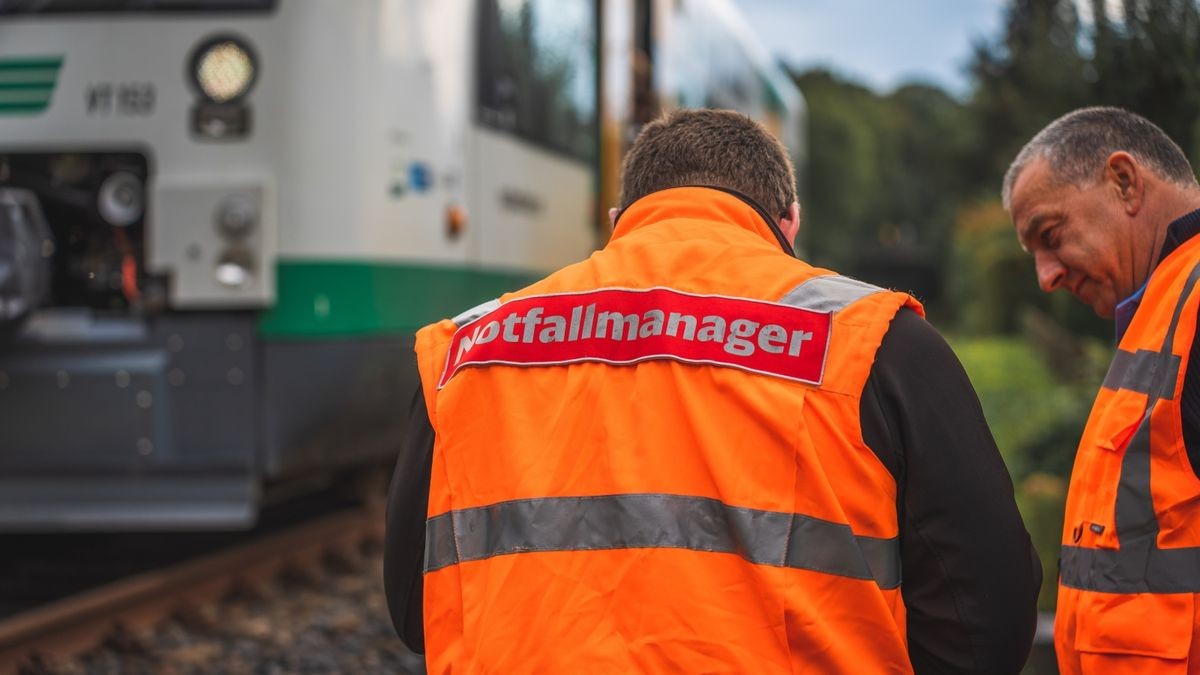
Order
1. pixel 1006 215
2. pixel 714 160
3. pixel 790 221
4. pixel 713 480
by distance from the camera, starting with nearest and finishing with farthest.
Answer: pixel 713 480 → pixel 714 160 → pixel 790 221 → pixel 1006 215

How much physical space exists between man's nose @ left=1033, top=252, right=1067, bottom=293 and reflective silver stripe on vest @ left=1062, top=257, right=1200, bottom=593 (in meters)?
0.39

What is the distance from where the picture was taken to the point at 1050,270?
2789 mm

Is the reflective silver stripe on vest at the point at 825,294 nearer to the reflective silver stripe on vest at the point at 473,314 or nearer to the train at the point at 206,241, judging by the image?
the reflective silver stripe on vest at the point at 473,314

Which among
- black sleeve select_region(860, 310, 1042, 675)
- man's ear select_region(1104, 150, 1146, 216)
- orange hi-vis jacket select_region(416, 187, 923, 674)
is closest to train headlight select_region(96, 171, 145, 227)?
orange hi-vis jacket select_region(416, 187, 923, 674)

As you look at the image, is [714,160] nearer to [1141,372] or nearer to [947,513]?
[947,513]

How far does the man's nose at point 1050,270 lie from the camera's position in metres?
2.78

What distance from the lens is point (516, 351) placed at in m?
2.12

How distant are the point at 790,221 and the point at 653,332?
414 millimetres

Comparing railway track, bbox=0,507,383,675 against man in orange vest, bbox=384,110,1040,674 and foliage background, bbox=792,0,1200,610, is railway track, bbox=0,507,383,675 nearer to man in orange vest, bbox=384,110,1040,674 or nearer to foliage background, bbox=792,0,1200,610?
foliage background, bbox=792,0,1200,610

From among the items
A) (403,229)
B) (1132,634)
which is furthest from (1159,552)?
(403,229)

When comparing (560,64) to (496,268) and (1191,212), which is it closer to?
(496,268)

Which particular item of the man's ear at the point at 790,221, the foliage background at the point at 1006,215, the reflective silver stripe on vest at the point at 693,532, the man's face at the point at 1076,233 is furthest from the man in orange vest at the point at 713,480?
the foliage background at the point at 1006,215

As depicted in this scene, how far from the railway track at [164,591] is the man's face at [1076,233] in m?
3.87

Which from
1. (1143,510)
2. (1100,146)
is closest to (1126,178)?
(1100,146)
